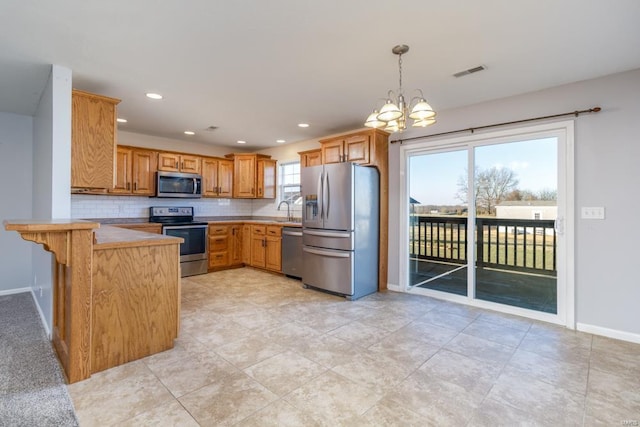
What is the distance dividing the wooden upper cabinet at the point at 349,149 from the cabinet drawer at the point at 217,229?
7.26 feet

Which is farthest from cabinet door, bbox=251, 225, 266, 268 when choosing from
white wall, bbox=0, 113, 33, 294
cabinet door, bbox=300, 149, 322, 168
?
white wall, bbox=0, 113, 33, 294

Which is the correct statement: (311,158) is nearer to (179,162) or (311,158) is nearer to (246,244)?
(246,244)

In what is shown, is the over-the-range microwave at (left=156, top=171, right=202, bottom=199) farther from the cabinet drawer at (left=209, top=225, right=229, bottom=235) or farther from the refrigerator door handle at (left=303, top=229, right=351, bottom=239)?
the refrigerator door handle at (left=303, top=229, right=351, bottom=239)

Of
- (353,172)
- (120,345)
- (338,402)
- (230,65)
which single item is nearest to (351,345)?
(338,402)

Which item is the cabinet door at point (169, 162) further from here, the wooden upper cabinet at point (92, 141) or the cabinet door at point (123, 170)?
the wooden upper cabinet at point (92, 141)

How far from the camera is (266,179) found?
20.0 ft

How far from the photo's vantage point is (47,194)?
277cm

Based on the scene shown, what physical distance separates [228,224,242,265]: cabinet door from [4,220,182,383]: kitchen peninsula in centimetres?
Result: 310

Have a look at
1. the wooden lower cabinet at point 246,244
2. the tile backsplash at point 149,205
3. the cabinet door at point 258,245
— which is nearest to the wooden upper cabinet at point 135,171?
the tile backsplash at point 149,205

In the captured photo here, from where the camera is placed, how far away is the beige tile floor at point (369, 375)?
5.61 ft

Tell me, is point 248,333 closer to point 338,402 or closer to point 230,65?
point 338,402

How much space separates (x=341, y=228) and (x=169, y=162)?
10.6 feet

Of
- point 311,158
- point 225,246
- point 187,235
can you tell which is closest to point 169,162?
point 187,235

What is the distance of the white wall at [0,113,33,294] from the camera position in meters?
3.96
